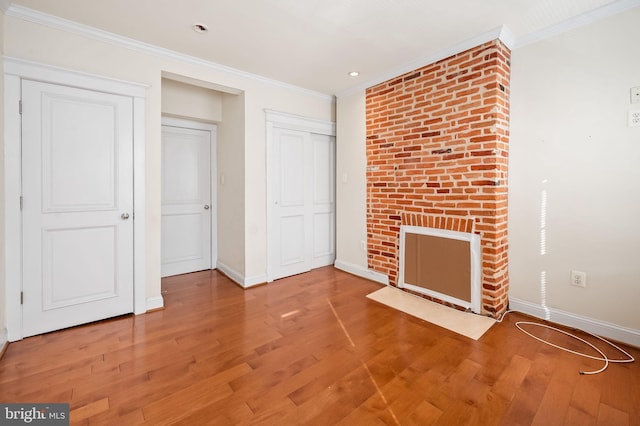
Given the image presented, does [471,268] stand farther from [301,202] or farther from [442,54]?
[301,202]

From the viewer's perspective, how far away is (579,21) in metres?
2.35

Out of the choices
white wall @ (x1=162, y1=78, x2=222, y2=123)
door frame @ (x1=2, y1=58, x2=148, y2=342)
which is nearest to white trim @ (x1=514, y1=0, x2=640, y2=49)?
white wall @ (x1=162, y1=78, x2=222, y2=123)

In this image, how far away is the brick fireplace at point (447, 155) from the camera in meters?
2.64

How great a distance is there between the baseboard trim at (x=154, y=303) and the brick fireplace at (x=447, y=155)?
96.2 inches

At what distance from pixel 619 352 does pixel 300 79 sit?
3.87 metres

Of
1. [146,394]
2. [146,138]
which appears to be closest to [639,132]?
[146,394]

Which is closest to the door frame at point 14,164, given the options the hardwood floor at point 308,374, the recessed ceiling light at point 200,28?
the hardwood floor at point 308,374

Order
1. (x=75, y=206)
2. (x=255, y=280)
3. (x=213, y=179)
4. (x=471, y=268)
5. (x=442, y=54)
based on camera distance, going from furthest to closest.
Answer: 1. (x=213, y=179)
2. (x=255, y=280)
3. (x=442, y=54)
4. (x=471, y=268)
5. (x=75, y=206)

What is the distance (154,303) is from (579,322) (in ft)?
12.4

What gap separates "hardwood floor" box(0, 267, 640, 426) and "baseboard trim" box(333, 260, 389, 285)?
88 cm

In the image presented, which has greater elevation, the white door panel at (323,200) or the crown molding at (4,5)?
the crown molding at (4,5)

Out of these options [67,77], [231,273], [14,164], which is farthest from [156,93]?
[231,273]

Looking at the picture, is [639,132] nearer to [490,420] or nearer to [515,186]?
[515,186]

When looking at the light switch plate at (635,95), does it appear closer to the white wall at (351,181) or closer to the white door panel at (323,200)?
the white wall at (351,181)
